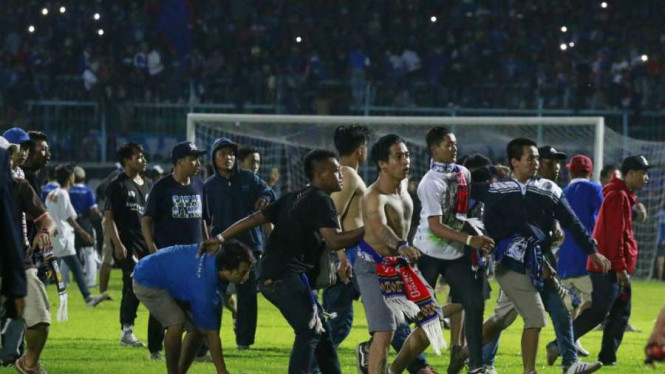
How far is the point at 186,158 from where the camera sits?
12.1 meters

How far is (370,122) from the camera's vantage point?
2253 cm

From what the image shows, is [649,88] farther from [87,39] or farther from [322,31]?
[87,39]

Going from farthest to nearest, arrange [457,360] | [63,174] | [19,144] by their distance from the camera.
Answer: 1. [63,174]
2. [457,360]
3. [19,144]

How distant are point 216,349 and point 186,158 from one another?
11.7 feet

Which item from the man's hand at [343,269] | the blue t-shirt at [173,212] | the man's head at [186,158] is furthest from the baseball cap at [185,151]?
the man's hand at [343,269]

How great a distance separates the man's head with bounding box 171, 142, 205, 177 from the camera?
12086mm

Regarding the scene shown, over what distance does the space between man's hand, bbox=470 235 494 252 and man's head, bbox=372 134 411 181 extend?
0.74 metres

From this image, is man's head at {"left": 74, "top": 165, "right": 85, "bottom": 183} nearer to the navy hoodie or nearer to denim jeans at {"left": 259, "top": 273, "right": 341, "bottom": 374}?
the navy hoodie

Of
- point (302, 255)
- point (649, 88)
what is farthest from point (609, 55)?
point (302, 255)

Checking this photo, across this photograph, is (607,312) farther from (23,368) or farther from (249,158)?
(23,368)

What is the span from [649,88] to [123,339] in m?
22.8

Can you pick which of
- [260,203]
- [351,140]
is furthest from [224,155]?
[351,140]

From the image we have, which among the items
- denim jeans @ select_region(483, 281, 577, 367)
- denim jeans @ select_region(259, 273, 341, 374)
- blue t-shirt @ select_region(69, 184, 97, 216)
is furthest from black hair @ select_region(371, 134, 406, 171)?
blue t-shirt @ select_region(69, 184, 97, 216)

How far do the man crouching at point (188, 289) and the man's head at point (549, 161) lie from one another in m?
3.46
